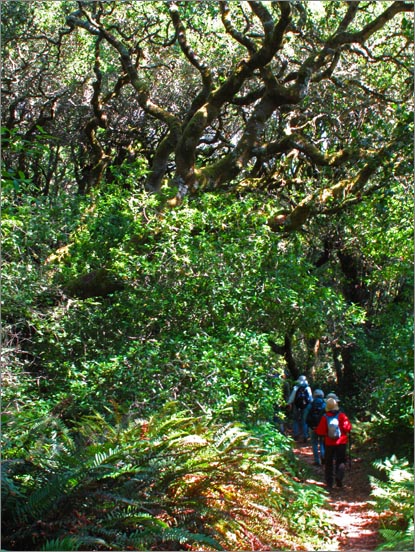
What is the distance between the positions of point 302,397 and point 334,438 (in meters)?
3.92

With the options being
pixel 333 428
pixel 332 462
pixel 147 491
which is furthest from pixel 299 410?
pixel 147 491

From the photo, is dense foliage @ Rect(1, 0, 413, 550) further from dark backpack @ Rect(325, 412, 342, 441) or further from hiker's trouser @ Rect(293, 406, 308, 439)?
hiker's trouser @ Rect(293, 406, 308, 439)

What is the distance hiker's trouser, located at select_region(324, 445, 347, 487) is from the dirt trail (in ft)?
0.53

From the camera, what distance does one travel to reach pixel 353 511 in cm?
818

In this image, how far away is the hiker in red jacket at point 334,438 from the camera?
30.6 ft

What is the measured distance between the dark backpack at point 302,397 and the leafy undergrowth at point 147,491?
251 inches

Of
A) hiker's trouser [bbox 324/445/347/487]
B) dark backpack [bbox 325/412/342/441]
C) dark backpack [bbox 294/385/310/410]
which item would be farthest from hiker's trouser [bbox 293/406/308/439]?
dark backpack [bbox 325/412/342/441]

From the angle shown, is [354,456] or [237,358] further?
[354,456]

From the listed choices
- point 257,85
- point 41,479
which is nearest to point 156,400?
point 41,479

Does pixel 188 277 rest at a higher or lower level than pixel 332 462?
higher

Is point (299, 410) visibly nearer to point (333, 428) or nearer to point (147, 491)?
point (333, 428)

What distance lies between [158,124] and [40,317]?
8.13 metres

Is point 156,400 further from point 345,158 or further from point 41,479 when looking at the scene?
point 345,158

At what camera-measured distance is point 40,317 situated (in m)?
7.75
